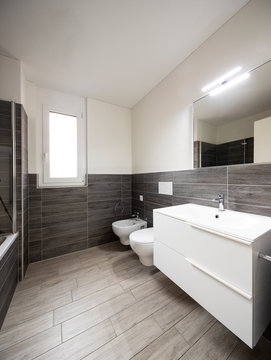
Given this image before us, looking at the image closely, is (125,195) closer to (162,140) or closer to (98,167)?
(98,167)

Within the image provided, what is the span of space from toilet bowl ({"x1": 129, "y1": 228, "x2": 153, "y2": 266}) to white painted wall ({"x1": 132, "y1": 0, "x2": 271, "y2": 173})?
3.12 feet

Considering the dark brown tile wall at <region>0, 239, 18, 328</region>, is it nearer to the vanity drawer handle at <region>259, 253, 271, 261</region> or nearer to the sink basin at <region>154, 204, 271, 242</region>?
the sink basin at <region>154, 204, 271, 242</region>

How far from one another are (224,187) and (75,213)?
2073 millimetres

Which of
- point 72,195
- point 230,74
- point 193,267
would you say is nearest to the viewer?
point 193,267

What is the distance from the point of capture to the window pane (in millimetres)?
2111

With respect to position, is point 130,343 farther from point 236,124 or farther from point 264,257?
point 236,124

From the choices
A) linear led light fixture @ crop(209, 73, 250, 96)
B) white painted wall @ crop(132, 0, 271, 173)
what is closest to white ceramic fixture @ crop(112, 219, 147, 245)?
white painted wall @ crop(132, 0, 271, 173)

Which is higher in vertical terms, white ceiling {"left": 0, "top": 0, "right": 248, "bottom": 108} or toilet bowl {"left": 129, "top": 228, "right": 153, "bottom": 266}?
white ceiling {"left": 0, "top": 0, "right": 248, "bottom": 108}

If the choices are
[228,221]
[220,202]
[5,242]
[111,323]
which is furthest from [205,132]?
[5,242]

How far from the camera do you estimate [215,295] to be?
88cm

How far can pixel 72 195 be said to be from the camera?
2221 millimetres

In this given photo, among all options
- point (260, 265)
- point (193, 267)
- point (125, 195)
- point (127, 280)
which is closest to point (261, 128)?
point (260, 265)

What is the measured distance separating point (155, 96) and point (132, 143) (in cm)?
91

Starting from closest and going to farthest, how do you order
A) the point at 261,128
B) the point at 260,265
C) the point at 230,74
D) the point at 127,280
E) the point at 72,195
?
1. the point at 260,265
2. the point at 261,128
3. the point at 230,74
4. the point at 127,280
5. the point at 72,195
